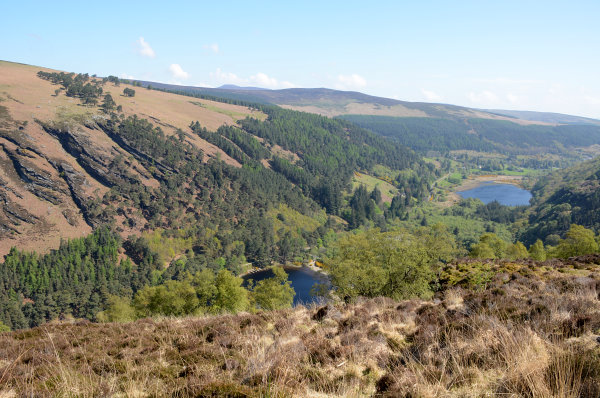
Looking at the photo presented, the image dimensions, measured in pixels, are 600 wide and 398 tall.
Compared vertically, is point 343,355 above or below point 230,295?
above

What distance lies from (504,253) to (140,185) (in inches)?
5207

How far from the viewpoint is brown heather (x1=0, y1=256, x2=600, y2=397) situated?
5289 millimetres

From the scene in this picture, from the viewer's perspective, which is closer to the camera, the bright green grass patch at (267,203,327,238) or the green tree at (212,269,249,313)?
the green tree at (212,269,249,313)

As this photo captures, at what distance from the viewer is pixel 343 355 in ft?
26.5

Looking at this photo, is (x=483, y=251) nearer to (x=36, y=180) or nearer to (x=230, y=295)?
(x=230, y=295)

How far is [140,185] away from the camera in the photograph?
442ft

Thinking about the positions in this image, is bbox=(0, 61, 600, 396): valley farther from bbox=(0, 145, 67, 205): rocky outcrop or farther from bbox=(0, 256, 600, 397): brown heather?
bbox=(0, 145, 67, 205): rocky outcrop

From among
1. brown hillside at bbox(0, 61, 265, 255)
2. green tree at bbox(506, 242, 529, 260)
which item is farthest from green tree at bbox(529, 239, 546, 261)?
brown hillside at bbox(0, 61, 265, 255)

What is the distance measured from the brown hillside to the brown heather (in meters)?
119

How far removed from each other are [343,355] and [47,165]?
156 metres

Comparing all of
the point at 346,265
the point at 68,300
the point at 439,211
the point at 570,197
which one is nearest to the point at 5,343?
the point at 346,265

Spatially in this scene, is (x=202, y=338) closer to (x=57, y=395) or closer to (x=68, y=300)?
(x=57, y=395)

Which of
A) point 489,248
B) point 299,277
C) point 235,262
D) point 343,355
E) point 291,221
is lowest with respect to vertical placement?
point 299,277

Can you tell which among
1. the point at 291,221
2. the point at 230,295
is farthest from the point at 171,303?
the point at 291,221
